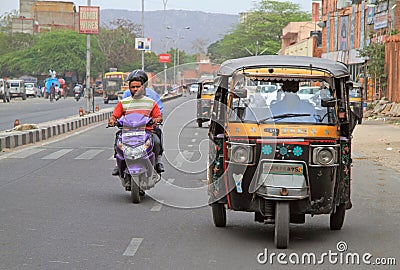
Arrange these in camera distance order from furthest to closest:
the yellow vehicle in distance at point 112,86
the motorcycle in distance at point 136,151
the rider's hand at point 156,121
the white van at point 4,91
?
the yellow vehicle in distance at point 112,86, the white van at point 4,91, the rider's hand at point 156,121, the motorcycle in distance at point 136,151

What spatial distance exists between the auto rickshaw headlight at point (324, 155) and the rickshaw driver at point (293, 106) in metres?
0.41

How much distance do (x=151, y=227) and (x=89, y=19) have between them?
26746 mm

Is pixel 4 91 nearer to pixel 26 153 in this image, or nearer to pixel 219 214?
pixel 26 153

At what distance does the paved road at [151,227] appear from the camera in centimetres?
688

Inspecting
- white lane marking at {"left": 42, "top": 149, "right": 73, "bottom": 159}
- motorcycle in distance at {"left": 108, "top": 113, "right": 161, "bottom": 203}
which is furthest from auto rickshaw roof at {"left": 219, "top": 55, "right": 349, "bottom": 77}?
white lane marking at {"left": 42, "top": 149, "right": 73, "bottom": 159}

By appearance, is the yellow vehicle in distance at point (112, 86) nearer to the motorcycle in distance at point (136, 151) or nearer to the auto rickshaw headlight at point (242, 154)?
the motorcycle in distance at point (136, 151)

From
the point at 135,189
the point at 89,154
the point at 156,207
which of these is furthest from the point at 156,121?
the point at 89,154

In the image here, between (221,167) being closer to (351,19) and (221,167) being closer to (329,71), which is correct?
(329,71)

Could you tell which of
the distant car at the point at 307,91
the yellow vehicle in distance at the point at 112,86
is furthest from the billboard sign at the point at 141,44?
the distant car at the point at 307,91

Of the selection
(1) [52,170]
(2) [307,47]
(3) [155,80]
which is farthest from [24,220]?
(2) [307,47]

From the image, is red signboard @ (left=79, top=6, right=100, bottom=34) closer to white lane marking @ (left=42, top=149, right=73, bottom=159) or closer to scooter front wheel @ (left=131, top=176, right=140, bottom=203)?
white lane marking @ (left=42, top=149, right=73, bottom=159)

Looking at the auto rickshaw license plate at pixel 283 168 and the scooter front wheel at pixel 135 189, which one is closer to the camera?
the auto rickshaw license plate at pixel 283 168

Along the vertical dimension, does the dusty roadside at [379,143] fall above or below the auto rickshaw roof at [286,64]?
below

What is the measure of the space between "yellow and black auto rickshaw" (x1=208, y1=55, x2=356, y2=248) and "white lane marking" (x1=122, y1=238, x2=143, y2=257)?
3.19 feet
